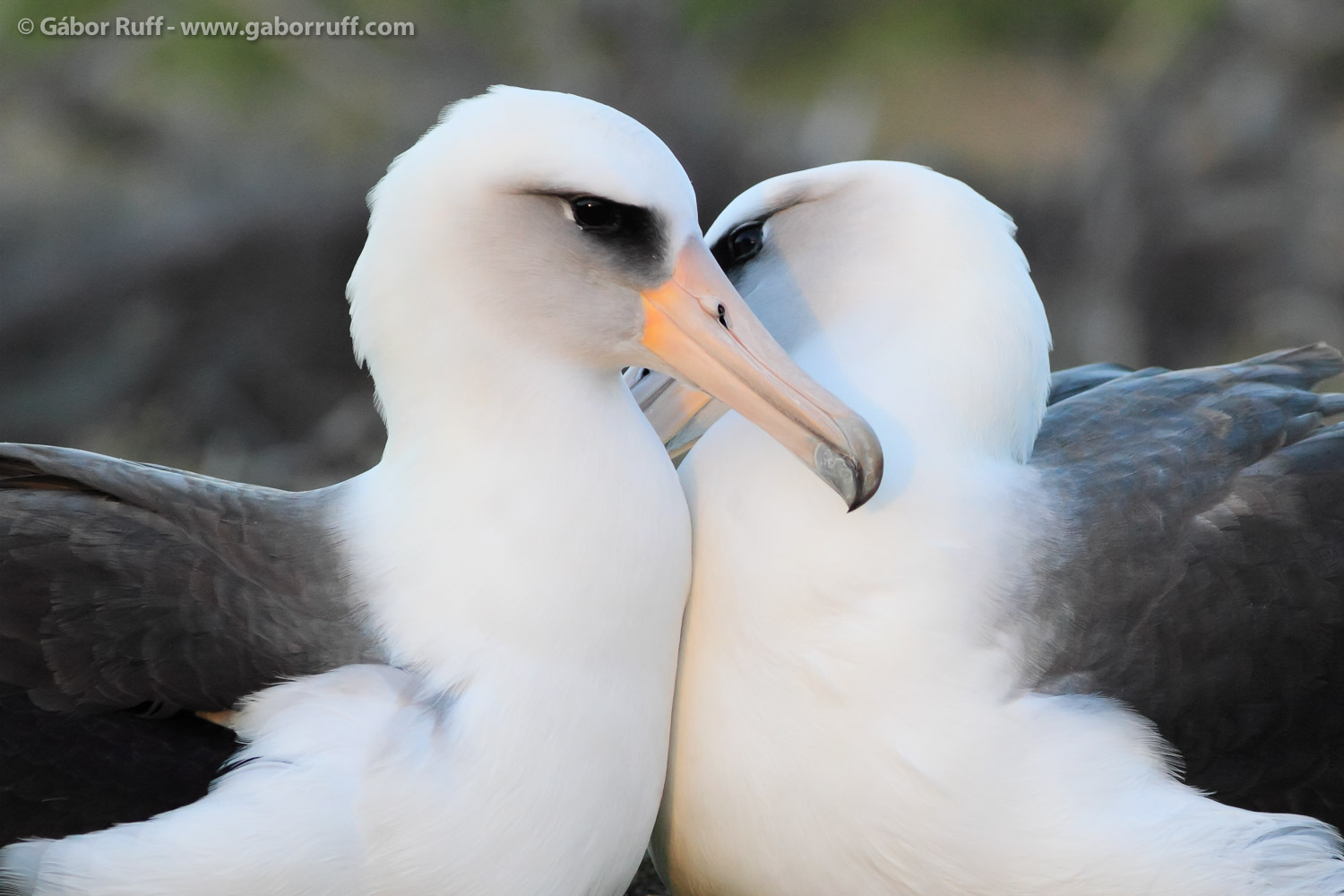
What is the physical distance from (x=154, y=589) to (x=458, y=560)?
0.42m

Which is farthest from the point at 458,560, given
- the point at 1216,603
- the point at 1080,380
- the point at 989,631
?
the point at 1080,380

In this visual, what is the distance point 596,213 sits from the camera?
224 cm

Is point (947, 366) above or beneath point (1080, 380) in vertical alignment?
above

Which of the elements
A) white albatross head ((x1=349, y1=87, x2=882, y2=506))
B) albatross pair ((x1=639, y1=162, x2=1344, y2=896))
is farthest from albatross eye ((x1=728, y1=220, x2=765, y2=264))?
white albatross head ((x1=349, y1=87, x2=882, y2=506))

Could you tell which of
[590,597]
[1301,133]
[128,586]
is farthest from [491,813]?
[1301,133]

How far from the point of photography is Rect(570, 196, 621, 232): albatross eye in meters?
2.22

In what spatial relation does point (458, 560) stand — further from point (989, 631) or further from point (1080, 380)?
point (1080, 380)

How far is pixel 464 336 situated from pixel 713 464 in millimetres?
502

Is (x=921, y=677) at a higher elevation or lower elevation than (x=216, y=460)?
higher

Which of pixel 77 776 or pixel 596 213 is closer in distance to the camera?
pixel 77 776

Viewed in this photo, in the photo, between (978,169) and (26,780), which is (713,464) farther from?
(978,169)

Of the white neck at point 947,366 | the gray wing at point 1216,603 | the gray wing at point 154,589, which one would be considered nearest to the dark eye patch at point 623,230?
the white neck at point 947,366

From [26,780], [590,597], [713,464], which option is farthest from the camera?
[713,464]

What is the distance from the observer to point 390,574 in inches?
88.3
